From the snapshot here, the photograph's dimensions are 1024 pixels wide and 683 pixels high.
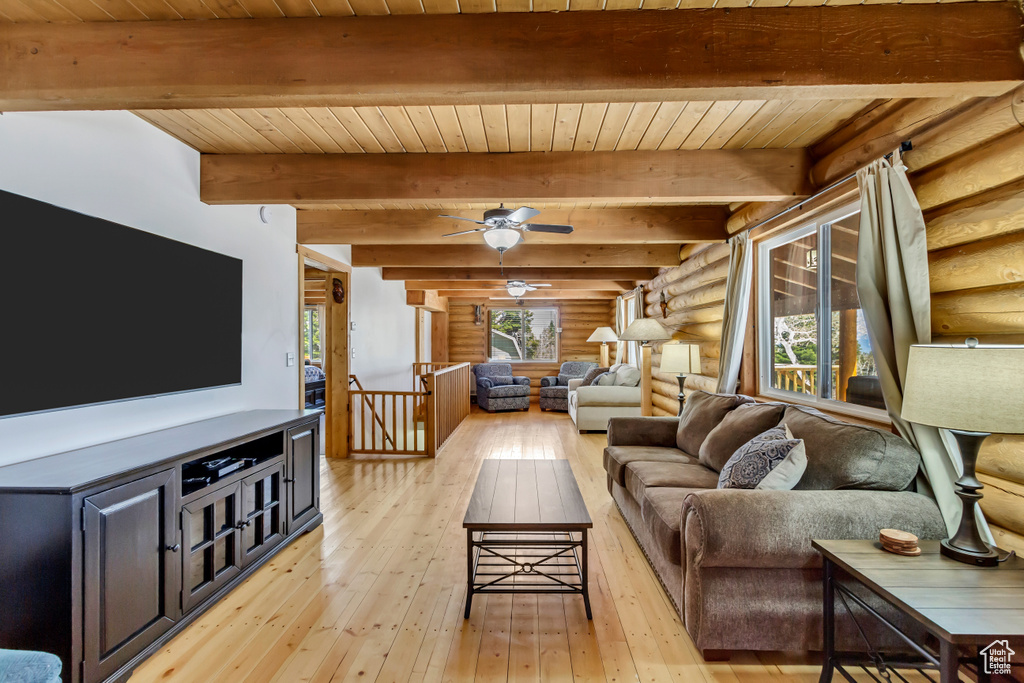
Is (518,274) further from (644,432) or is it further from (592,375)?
(644,432)

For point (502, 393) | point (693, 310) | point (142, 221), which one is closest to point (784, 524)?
point (142, 221)

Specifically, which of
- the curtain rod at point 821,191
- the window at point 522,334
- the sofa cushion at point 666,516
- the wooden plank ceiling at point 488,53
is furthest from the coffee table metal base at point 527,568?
the window at point 522,334

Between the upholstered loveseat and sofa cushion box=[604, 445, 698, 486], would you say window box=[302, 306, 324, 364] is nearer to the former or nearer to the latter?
the upholstered loveseat

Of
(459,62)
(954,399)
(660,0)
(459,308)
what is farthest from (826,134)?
(459,308)

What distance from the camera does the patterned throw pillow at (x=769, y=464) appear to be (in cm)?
221

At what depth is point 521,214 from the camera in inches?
138

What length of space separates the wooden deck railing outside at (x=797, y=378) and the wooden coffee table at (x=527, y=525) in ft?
6.24

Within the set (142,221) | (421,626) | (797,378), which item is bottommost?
(421,626)

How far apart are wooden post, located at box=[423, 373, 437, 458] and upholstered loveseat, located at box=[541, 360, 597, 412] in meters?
3.90

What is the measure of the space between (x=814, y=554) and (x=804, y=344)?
6.59 ft

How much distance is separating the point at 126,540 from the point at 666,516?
2282mm

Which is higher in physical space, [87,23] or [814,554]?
[87,23]

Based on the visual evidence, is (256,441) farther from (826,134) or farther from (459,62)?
(826,134)

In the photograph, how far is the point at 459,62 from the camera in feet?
6.15
